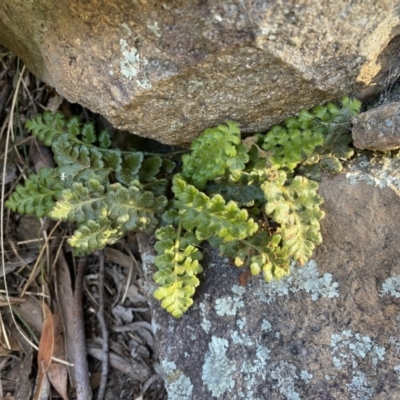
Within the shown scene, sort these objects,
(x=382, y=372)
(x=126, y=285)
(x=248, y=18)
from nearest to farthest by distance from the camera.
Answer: (x=248, y=18) < (x=382, y=372) < (x=126, y=285)

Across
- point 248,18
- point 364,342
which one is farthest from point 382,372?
point 248,18

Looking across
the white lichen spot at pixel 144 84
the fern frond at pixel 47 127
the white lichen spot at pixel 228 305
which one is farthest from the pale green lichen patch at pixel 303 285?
the fern frond at pixel 47 127

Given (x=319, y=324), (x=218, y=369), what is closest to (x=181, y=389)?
(x=218, y=369)

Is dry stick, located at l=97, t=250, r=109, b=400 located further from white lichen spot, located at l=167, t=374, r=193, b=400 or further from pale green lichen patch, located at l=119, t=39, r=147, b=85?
pale green lichen patch, located at l=119, t=39, r=147, b=85

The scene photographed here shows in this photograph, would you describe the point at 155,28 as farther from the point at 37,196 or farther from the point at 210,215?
the point at 37,196

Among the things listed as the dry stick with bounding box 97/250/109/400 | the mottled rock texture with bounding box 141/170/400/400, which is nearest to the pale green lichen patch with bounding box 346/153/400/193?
the mottled rock texture with bounding box 141/170/400/400

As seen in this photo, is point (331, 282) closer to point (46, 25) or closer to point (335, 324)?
point (335, 324)

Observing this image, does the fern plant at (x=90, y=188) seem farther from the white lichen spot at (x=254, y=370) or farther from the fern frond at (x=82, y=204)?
the white lichen spot at (x=254, y=370)
